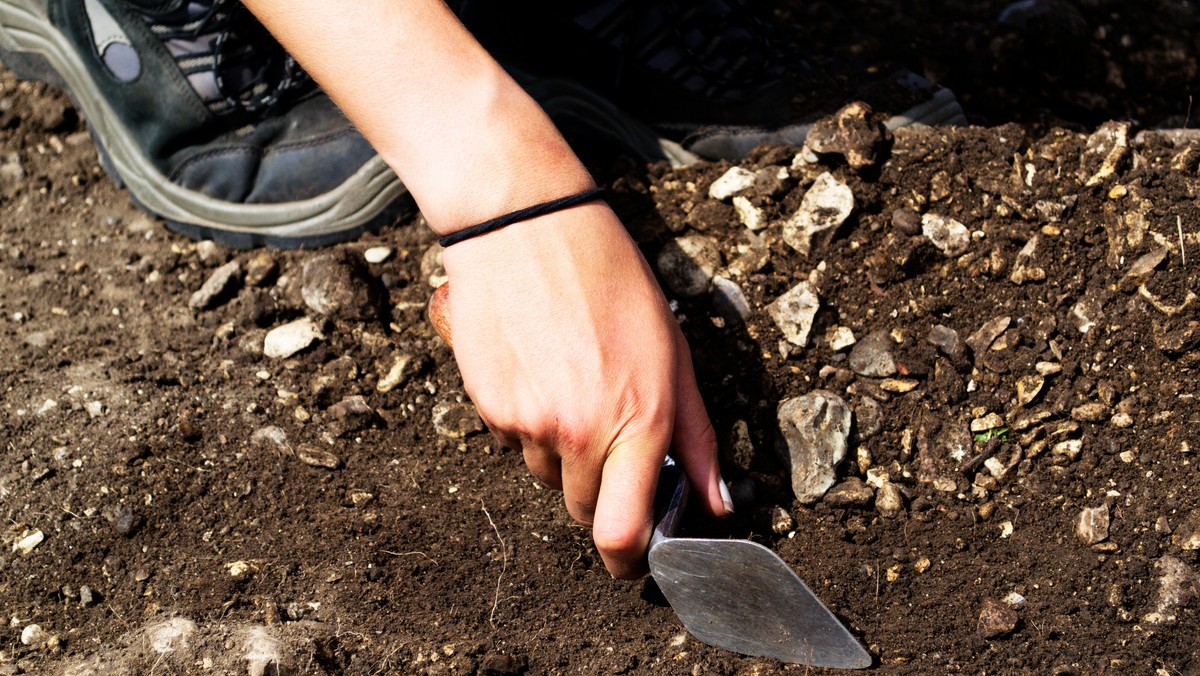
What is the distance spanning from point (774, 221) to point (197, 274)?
1.32m

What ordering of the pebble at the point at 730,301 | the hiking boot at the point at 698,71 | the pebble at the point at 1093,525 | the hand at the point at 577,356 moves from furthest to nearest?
the hiking boot at the point at 698,71 < the pebble at the point at 730,301 < the pebble at the point at 1093,525 < the hand at the point at 577,356

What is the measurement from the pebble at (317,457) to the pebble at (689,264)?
2.46 feet

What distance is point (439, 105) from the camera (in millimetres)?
Answer: 1413

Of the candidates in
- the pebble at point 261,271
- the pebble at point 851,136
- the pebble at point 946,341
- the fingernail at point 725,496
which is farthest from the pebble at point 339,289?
the pebble at point 946,341

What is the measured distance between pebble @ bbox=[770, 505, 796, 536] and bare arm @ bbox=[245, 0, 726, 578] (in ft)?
1.10

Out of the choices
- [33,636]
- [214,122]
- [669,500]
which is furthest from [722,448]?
[214,122]

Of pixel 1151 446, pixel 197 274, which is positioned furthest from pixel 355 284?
pixel 1151 446

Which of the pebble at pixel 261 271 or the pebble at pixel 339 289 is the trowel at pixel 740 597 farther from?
the pebble at pixel 261 271

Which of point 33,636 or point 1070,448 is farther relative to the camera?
point 1070,448

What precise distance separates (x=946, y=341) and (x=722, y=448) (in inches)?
19.1

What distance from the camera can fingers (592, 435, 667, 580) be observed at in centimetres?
136

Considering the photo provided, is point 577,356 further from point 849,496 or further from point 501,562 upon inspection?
point 849,496

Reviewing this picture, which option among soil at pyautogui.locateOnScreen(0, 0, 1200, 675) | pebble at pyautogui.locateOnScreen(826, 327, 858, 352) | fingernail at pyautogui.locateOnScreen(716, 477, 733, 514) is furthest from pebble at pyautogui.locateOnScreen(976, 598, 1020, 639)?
pebble at pyautogui.locateOnScreen(826, 327, 858, 352)

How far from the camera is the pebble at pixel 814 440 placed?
1722mm
